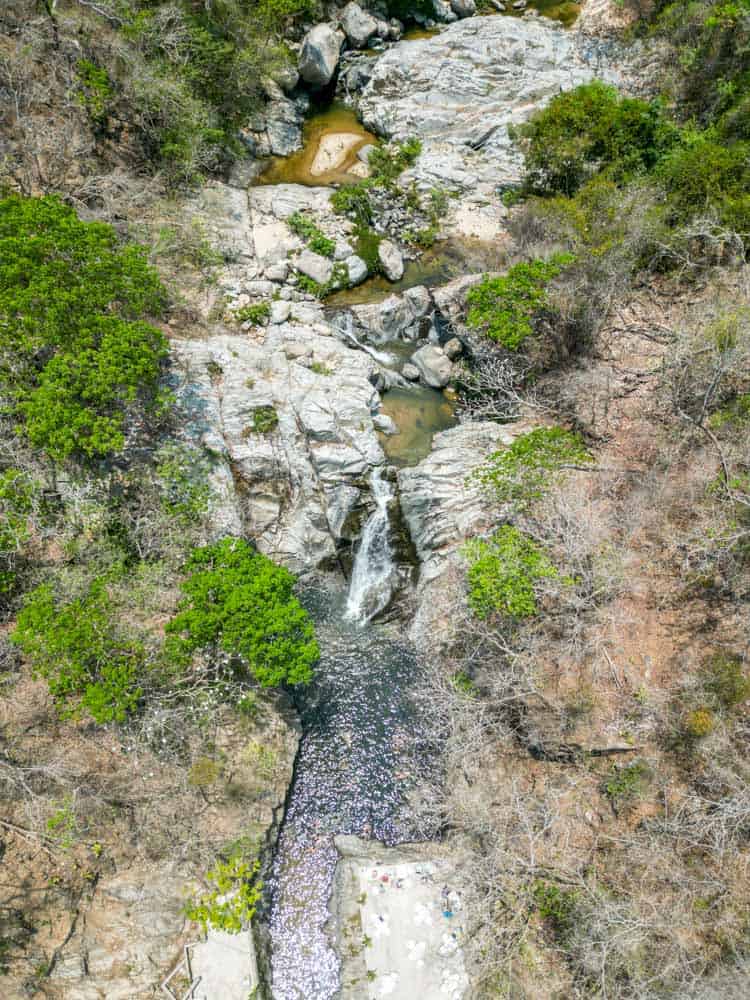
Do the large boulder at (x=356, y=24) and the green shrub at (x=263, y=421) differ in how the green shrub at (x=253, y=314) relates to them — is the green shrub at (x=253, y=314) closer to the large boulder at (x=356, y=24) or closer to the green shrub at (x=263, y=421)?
the green shrub at (x=263, y=421)

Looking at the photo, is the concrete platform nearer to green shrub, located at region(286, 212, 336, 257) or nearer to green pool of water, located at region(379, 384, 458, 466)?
green pool of water, located at region(379, 384, 458, 466)

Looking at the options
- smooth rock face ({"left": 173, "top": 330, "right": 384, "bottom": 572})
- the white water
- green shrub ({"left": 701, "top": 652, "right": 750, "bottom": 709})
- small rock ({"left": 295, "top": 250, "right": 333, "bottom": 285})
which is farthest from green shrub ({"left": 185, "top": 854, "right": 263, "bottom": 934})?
small rock ({"left": 295, "top": 250, "right": 333, "bottom": 285})

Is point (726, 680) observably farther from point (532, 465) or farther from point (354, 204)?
point (354, 204)

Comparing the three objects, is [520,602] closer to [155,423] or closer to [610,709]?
[610,709]

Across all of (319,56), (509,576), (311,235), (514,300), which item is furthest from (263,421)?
(319,56)

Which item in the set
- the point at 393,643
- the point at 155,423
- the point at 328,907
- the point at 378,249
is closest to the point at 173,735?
the point at 328,907
